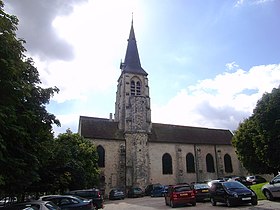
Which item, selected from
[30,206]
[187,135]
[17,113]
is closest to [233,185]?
[30,206]

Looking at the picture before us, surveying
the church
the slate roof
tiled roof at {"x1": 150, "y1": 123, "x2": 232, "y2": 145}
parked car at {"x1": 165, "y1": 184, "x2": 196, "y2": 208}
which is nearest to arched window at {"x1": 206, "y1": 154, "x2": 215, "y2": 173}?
the church

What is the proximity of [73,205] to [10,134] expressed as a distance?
5.98 metres

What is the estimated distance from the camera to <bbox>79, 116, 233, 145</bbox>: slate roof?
40.0 m

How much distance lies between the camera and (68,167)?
23125mm

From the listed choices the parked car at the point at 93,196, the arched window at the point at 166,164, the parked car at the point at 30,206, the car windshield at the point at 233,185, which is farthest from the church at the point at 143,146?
the parked car at the point at 30,206

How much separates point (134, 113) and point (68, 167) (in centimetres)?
2029

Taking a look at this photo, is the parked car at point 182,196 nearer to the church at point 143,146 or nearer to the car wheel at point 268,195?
the car wheel at point 268,195

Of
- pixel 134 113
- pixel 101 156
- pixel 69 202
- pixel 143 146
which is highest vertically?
pixel 134 113

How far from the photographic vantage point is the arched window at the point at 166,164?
41.4m

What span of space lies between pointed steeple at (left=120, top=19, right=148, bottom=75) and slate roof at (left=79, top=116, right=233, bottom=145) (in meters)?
9.90

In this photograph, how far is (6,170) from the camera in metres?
9.03

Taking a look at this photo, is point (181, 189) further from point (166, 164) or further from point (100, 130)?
point (100, 130)

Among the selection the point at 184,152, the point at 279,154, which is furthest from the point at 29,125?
the point at 184,152

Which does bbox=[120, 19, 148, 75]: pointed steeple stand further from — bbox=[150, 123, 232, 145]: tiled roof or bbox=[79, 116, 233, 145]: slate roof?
bbox=[150, 123, 232, 145]: tiled roof
